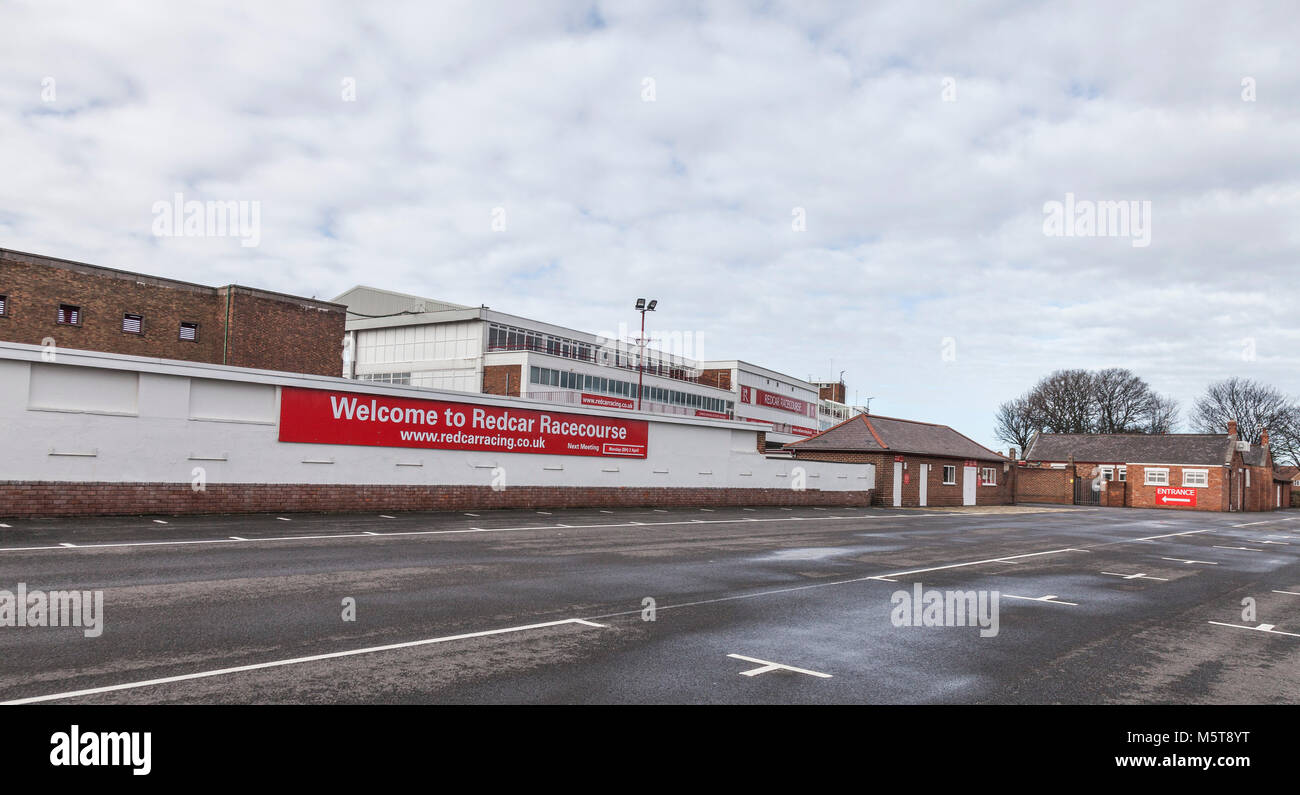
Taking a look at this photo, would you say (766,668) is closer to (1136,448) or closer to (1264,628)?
(1264,628)

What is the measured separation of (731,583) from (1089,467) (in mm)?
61697

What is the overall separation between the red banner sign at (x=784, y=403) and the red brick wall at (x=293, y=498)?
59.3 m

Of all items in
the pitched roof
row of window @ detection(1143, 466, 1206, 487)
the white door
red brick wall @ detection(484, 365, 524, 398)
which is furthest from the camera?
row of window @ detection(1143, 466, 1206, 487)

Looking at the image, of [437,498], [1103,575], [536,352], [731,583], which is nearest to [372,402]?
[437,498]

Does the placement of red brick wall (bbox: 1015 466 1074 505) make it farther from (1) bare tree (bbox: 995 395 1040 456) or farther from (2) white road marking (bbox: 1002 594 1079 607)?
(2) white road marking (bbox: 1002 594 1079 607)

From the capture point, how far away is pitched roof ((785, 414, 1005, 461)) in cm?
4153

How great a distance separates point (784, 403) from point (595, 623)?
88.8 meters

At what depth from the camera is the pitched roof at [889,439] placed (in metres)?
41.5

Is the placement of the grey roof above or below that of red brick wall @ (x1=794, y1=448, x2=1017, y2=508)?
above

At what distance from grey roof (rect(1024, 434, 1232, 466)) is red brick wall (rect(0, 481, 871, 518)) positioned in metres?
47.0

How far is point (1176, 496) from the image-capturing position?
198 feet

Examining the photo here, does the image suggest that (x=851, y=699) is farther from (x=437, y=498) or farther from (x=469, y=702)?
(x=437, y=498)

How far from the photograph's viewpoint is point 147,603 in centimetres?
818

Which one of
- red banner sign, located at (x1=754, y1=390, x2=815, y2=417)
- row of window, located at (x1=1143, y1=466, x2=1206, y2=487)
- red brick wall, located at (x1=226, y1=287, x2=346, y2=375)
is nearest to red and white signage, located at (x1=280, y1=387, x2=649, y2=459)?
red brick wall, located at (x1=226, y1=287, x2=346, y2=375)
